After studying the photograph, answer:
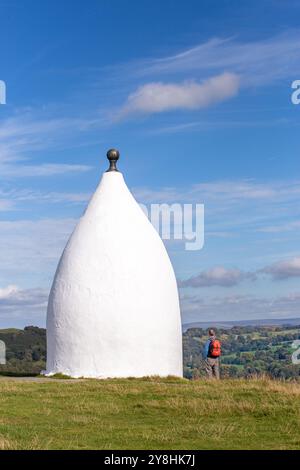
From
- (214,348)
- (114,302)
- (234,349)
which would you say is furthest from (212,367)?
(234,349)

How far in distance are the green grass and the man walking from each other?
128 centimetres

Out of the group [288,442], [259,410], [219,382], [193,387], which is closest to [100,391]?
[193,387]

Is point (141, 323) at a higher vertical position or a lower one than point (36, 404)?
higher

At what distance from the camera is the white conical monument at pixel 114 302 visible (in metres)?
22.2

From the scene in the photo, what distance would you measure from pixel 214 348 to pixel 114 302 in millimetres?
3450

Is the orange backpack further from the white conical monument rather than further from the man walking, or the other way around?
the white conical monument

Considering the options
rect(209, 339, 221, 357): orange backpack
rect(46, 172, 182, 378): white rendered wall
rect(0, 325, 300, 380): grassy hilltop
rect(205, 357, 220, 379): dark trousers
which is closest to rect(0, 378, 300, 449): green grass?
rect(209, 339, 221, 357): orange backpack

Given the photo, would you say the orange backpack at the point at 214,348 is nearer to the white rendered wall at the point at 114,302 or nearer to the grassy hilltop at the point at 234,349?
the white rendered wall at the point at 114,302

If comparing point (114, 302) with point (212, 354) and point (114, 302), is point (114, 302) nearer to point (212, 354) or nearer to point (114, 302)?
point (114, 302)

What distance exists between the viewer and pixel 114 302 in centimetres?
2228

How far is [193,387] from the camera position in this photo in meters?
18.5

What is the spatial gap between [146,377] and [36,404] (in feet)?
22.2
